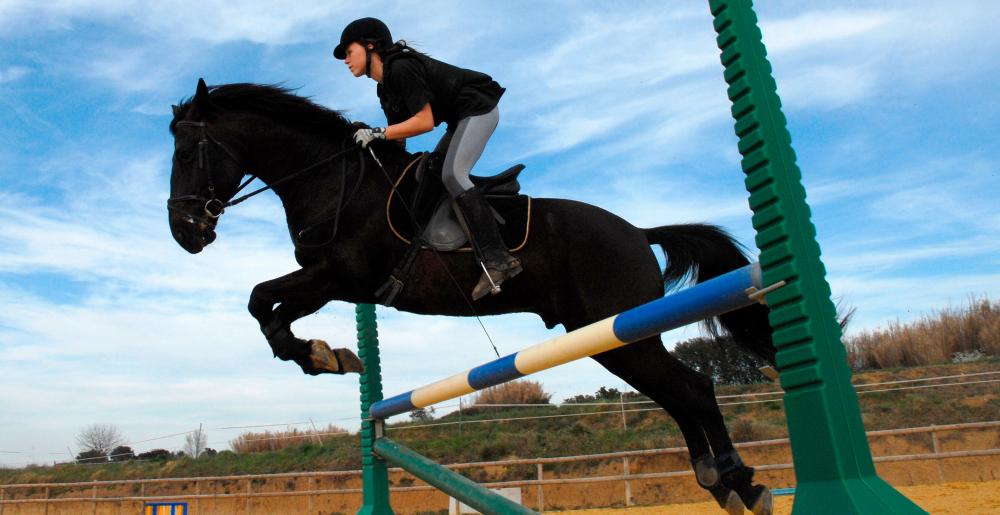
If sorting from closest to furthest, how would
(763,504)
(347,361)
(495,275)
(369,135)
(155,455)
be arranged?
(763,504), (495,275), (369,135), (347,361), (155,455)

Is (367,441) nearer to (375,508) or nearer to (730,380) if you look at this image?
(375,508)

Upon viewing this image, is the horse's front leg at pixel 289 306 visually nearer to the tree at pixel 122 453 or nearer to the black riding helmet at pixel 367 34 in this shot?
the black riding helmet at pixel 367 34

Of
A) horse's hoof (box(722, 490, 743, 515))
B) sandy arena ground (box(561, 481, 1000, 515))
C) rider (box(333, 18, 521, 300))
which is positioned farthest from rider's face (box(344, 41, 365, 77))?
sandy arena ground (box(561, 481, 1000, 515))

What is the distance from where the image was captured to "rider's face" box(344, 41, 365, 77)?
3.29m

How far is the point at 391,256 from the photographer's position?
316 cm

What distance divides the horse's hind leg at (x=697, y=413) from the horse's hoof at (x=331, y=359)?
3.57 ft

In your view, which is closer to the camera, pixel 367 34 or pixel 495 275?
pixel 495 275

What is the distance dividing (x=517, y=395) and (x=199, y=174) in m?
17.9

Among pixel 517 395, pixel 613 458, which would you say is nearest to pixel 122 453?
pixel 517 395

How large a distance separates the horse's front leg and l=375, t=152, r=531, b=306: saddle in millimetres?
264

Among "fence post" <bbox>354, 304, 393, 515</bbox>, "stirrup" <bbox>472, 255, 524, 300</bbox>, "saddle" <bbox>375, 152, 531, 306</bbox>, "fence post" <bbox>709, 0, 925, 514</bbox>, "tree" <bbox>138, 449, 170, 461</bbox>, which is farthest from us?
"tree" <bbox>138, 449, 170, 461</bbox>

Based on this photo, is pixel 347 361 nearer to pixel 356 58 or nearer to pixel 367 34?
pixel 356 58

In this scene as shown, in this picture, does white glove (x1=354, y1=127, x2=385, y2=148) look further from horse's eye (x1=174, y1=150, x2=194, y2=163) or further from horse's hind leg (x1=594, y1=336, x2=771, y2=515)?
horse's hind leg (x1=594, y1=336, x2=771, y2=515)

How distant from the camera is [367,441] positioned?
13.0ft
